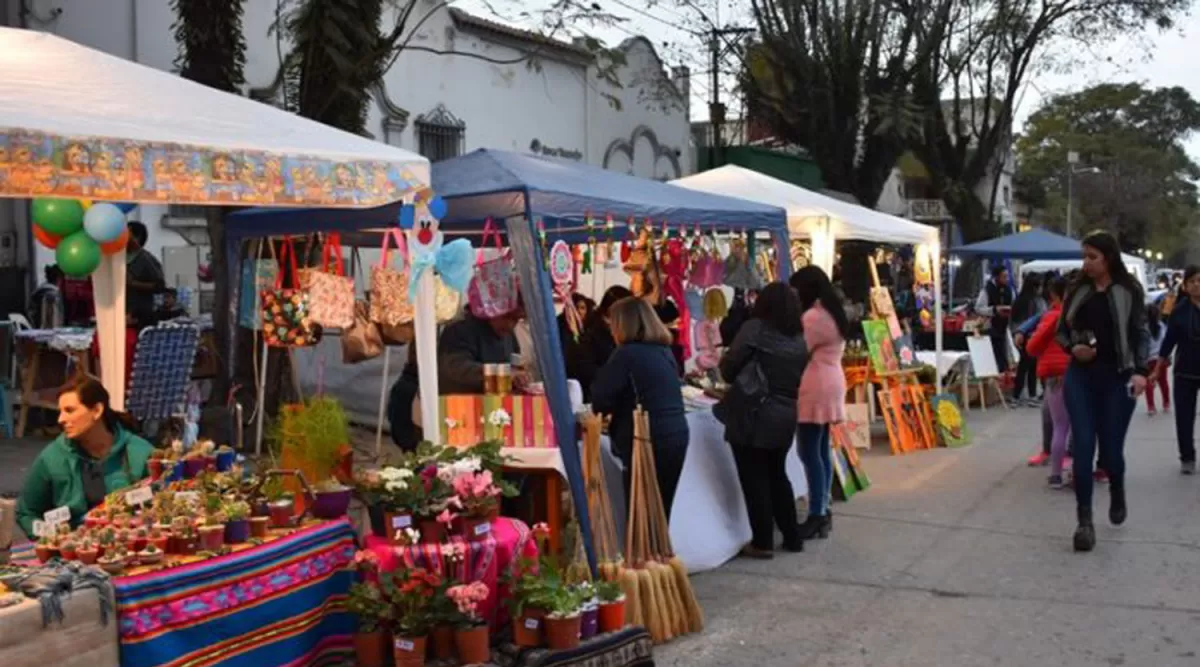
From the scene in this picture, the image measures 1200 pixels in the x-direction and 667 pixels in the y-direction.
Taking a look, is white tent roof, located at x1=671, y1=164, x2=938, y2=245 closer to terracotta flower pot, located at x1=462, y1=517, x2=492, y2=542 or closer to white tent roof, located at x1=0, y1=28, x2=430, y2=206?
white tent roof, located at x1=0, y1=28, x2=430, y2=206

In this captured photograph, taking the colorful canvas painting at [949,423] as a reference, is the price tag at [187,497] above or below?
above

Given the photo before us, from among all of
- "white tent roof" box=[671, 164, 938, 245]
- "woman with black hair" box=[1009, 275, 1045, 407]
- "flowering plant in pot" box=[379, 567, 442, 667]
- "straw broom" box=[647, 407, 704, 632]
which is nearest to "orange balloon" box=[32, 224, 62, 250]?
"flowering plant in pot" box=[379, 567, 442, 667]

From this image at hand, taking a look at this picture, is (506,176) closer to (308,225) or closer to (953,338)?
(308,225)

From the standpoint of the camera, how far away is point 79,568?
3.92 meters

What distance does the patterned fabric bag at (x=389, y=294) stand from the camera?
6.64 m

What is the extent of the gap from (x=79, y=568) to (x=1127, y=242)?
64.8 metres

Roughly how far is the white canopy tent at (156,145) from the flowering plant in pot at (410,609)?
1640 mm

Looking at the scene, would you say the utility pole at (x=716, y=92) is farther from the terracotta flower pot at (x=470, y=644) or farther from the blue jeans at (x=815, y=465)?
the terracotta flower pot at (x=470, y=644)

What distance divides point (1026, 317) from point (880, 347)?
517cm

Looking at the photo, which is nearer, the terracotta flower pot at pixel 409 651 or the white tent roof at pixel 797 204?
the terracotta flower pot at pixel 409 651

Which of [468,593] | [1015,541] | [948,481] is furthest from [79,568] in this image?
[948,481]

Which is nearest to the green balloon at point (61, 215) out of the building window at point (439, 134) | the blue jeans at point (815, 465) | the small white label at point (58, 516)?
the small white label at point (58, 516)

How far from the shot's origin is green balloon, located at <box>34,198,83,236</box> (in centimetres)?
661

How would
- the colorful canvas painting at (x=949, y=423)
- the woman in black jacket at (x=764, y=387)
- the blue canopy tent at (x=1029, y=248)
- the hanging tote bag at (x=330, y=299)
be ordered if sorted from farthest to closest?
the blue canopy tent at (x=1029, y=248) → the colorful canvas painting at (x=949, y=423) → the woman in black jacket at (x=764, y=387) → the hanging tote bag at (x=330, y=299)
